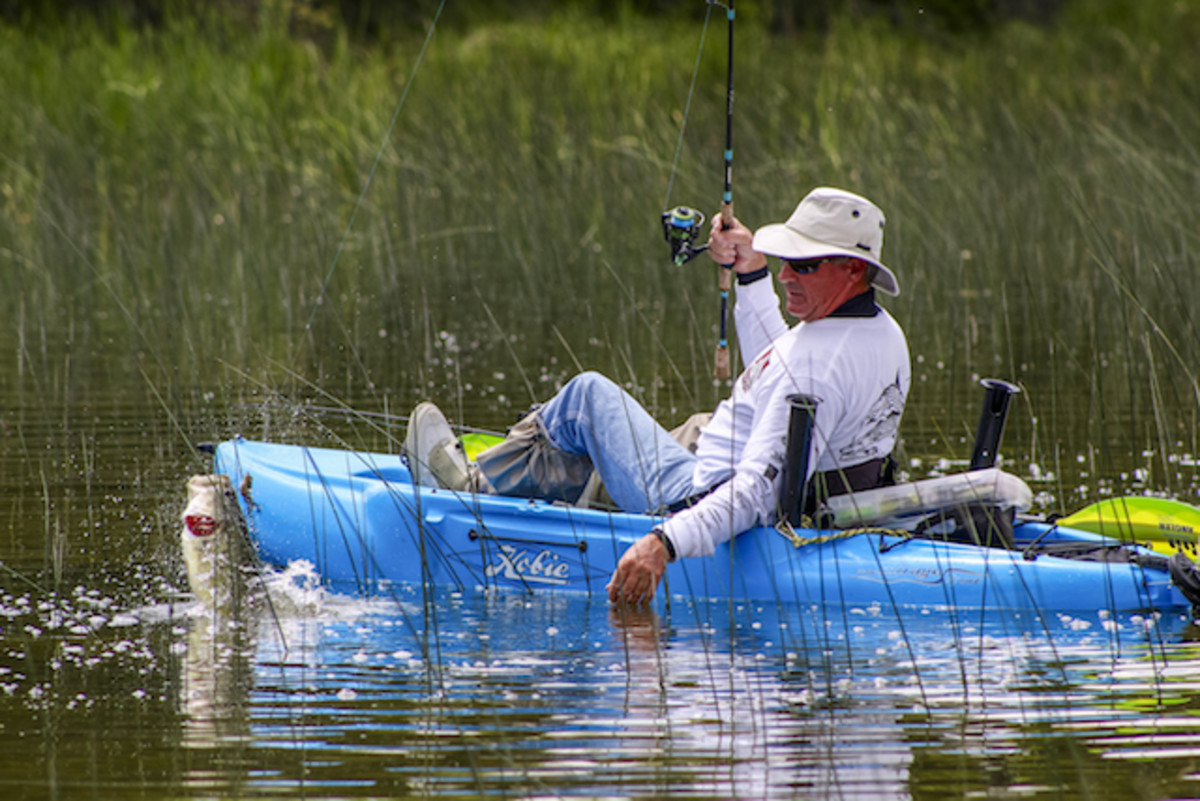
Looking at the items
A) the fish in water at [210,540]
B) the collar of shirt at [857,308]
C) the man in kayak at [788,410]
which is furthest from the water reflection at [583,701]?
the collar of shirt at [857,308]

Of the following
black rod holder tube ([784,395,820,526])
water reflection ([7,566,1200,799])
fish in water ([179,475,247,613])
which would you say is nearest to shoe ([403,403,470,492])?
water reflection ([7,566,1200,799])

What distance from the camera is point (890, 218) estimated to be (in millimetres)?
10258

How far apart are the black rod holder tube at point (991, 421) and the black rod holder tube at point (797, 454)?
0.64m

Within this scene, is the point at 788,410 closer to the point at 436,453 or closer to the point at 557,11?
the point at 436,453

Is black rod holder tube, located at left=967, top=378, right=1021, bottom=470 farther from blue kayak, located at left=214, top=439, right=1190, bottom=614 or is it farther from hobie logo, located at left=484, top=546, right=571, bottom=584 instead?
hobie logo, located at left=484, top=546, right=571, bottom=584

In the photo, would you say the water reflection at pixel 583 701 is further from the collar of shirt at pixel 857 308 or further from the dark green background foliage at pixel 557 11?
the dark green background foliage at pixel 557 11

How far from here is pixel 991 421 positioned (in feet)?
16.8

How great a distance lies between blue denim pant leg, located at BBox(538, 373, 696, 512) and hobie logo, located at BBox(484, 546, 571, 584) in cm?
28

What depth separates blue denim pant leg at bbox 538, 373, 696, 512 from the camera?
5.21 meters

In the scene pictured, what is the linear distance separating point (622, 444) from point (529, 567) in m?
0.47

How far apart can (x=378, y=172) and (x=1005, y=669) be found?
852 centimetres

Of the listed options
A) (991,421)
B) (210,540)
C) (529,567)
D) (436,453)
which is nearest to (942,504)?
(991,421)

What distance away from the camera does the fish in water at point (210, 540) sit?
Answer: 5.19 meters

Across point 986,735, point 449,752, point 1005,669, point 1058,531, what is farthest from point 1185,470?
point 449,752
